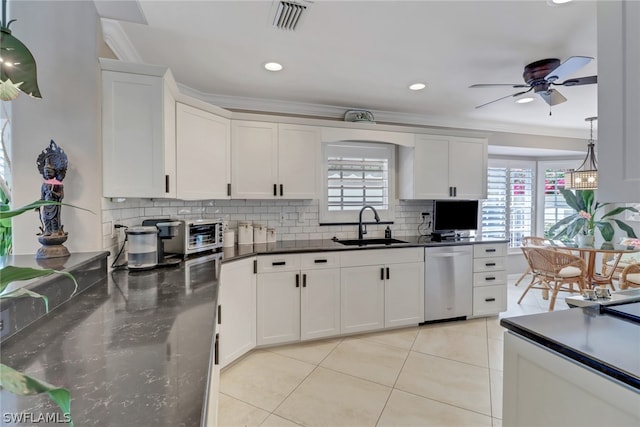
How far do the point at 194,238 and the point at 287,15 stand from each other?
1791mm

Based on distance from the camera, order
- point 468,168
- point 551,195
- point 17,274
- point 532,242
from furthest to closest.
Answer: point 551,195 → point 532,242 → point 468,168 → point 17,274

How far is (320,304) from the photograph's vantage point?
3074 millimetres

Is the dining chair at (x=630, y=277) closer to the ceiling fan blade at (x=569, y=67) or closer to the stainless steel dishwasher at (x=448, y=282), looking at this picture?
the stainless steel dishwasher at (x=448, y=282)

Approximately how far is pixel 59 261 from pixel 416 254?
2974mm

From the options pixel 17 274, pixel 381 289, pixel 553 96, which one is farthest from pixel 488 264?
pixel 17 274

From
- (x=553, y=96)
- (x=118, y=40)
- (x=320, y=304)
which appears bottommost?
(x=320, y=304)

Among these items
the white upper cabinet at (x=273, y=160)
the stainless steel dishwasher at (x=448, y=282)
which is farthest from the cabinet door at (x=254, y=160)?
the stainless steel dishwasher at (x=448, y=282)

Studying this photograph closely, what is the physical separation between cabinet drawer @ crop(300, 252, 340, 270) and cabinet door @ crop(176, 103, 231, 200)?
0.98 m

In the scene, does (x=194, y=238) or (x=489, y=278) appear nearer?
(x=194, y=238)

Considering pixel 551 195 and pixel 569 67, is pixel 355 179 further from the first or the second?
pixel 551 195

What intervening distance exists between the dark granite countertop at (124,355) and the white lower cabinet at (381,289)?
179 centimetres

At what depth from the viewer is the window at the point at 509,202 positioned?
17.6 feet

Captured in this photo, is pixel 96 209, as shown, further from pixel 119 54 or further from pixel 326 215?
pixel 326 215

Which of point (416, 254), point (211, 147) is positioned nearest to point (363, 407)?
point (416, 254)
